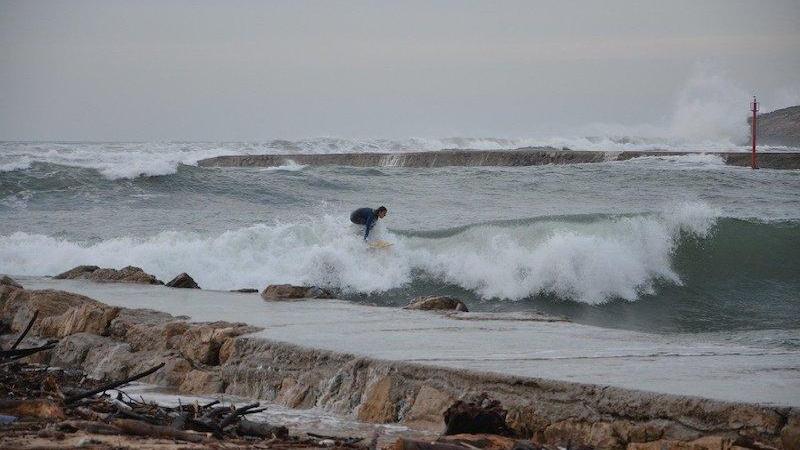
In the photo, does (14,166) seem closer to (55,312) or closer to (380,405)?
(55,312)

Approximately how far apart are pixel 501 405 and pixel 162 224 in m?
17.0

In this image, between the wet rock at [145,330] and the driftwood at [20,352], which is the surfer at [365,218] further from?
the driftwood at [20,352]

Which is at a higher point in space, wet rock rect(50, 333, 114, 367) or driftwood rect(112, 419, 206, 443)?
driftwood rect(112, 419, 206, 443)

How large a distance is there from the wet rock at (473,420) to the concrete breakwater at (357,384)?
28cm

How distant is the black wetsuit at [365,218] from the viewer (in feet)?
55.1

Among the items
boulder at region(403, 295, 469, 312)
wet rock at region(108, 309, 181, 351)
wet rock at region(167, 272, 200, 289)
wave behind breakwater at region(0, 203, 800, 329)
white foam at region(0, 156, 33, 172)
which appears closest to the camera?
wet rock at region(108, 309, 181, 351)

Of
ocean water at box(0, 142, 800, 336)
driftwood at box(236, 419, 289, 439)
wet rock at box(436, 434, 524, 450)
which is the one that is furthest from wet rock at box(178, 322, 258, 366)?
ocean water at box(0, 142, 800, 336)

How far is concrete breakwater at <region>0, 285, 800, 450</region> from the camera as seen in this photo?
5184mm

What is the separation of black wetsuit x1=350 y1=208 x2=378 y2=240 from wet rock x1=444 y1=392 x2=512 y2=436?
1130 cm

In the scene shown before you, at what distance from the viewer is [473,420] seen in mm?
5426

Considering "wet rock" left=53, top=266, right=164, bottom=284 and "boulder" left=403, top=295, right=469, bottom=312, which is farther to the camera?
"wet rock" left=53, top=266, right=164, bottom=284

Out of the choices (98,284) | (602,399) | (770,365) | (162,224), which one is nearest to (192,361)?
(602,399)

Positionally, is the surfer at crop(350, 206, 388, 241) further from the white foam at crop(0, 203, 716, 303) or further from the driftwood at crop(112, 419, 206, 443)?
the driftwood at crop(112, 419, 206, 443)

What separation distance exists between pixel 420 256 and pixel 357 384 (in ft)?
34.5
